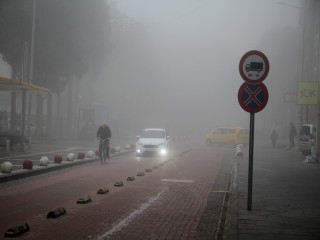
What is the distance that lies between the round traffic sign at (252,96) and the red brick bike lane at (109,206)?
7.36 ft

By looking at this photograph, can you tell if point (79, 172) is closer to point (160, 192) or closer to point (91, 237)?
point (160, 192)

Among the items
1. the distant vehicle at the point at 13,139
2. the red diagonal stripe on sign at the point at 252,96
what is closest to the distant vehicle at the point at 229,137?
the distant vehicle at the point at 13,139

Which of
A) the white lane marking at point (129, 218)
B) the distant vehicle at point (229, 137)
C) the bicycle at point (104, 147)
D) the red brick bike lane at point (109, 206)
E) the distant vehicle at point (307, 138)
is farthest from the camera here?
the distant vehicle at point (229, 137)

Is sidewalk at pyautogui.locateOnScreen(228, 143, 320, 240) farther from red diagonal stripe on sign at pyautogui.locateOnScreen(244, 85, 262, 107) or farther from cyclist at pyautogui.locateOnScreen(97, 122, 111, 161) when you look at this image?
cyclist at pyautogui.locateOnScreen(97, 122, 111, 161)

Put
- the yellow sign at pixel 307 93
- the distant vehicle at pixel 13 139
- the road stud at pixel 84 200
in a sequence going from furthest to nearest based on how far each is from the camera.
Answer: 1. the yellow sign at pixel 307 93
2. the distant vehicle at pixel 13 139
3. the road stud at pixel 84 200

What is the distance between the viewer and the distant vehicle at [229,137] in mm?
43156

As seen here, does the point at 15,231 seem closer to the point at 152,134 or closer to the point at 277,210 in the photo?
the point at 277,210

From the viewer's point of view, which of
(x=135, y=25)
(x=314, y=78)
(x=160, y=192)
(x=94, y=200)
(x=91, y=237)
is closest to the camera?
(x=91, y=237)

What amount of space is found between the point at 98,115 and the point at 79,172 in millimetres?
38013

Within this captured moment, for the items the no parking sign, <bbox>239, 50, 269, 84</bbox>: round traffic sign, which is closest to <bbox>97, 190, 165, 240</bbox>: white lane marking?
the no parking sign

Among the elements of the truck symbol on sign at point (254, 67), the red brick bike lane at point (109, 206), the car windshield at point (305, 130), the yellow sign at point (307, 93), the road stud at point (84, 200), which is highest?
the yellow sign at point (307, 93)

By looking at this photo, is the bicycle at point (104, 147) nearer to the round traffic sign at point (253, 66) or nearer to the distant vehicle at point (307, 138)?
the distant vehicle at point (307, 138)

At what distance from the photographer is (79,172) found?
17.2 metres

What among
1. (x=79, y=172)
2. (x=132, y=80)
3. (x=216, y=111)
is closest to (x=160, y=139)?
(x=79, y=172)
